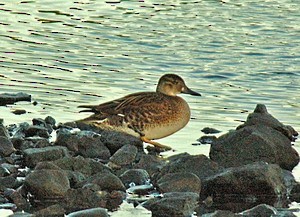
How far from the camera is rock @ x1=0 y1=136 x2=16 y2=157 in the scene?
1234 cm

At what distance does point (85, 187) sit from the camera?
10969 millimetres

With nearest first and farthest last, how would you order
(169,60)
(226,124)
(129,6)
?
(226,124) → (169,60) → (129,6)

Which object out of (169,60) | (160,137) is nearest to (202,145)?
(160,137)

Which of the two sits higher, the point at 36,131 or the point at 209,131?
the point at 36,131

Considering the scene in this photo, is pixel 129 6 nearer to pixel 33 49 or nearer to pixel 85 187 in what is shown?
pixel 33 49

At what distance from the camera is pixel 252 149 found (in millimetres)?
12516

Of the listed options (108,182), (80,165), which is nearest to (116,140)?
(80,165)

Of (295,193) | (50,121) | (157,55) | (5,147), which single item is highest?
(5,147)

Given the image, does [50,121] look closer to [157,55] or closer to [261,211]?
[261,211]

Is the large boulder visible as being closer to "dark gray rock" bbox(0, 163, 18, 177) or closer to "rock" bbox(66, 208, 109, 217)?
"dark gray rock" bbox(0, 163, 18, 177)

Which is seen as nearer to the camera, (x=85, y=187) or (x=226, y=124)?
(x=85, y=187)

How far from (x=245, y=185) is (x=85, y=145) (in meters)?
2.25

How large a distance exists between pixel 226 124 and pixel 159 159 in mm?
2886

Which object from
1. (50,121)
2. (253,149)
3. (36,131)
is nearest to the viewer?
(253,149)
